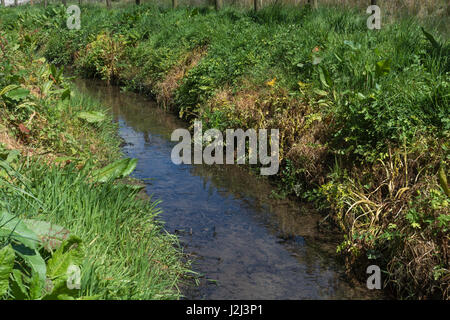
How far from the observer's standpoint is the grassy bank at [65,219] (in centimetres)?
322

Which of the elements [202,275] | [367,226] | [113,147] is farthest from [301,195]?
[113,147]

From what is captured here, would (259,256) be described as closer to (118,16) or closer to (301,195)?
(301,195)

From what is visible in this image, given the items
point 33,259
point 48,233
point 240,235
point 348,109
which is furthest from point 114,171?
point 348,109

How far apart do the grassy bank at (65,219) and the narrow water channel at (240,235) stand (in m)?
0.35

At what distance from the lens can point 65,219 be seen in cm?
411

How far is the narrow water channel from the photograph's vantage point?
15.8 ft

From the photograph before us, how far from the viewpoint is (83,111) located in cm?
805

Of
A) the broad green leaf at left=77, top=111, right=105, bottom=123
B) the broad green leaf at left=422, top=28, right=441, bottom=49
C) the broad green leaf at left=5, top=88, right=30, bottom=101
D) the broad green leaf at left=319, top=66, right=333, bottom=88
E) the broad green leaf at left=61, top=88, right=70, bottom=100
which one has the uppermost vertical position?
the broad green leaf at left=422, top=28, right=441, bottom=49
